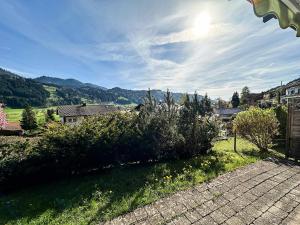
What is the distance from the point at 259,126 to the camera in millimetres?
12055

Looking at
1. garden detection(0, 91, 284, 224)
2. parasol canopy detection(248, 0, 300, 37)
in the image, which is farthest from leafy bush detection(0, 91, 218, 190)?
parasol canopy detection(248, 0, 300, 37)

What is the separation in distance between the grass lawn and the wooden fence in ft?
7.83

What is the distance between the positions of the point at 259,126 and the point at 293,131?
1.58m

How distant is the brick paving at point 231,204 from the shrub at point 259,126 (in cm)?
439

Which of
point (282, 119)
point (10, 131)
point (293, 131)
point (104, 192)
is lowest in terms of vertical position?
point (10, 131)

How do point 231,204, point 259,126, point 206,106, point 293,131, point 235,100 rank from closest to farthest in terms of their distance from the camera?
point 231,204 < point 293,131 < point 259,126 < point 206,106 < point 235,100

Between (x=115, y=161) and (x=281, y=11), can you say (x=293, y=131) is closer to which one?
(x=115, y=161)

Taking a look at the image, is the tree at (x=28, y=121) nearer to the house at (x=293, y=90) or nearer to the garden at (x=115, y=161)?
the garden at (x=115, y=161)

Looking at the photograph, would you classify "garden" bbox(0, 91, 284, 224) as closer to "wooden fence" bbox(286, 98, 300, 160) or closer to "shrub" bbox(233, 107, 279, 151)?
"shrub" bbox(233, 107, 279, 151)

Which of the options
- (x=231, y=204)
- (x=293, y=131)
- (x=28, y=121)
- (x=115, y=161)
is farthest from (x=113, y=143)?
(x=28, y=121)

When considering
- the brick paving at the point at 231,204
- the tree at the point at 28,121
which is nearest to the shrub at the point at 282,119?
the brick paving at the point at 231,204

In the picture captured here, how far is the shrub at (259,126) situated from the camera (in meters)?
12.0

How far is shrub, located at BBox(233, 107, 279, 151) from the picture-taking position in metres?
12.0

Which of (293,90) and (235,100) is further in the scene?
(235,100)
